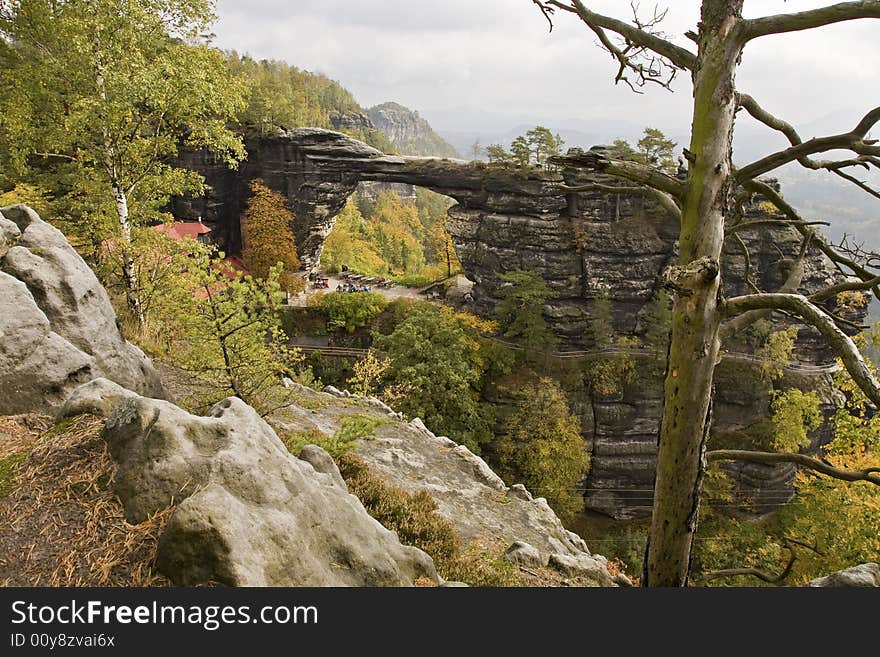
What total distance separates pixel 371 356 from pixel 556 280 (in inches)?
637

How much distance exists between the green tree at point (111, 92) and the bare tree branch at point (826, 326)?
518 inches

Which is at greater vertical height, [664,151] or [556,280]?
[664,151]

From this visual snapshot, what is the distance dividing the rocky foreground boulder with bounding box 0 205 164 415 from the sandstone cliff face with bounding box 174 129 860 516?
93.3ft

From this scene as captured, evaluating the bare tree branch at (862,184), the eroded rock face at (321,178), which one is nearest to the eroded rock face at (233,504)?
the bare tree branch at (862,184)

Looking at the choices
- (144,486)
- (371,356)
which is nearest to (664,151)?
(371,356)

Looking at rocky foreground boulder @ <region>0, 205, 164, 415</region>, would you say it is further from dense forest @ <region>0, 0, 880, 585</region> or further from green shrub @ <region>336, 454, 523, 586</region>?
green shrub @ <region>336, 454, 523, 586</region>

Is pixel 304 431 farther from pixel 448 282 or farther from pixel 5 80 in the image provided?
pixel 448 282

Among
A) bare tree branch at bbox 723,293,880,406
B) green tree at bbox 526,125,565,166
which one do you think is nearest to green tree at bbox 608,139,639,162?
green tree at bbox 526,125,565,166

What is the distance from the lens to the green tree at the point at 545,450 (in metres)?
27.8

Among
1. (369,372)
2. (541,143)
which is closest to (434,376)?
(369,372)

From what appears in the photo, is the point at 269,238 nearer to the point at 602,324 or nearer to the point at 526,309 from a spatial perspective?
the point at 526,309

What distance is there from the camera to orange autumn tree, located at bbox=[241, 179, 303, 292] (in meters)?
36.2

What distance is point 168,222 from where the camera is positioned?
48.4 feet

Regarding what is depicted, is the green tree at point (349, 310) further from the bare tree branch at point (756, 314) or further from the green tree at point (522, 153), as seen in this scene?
the bare tree branch at point (756, 314)
